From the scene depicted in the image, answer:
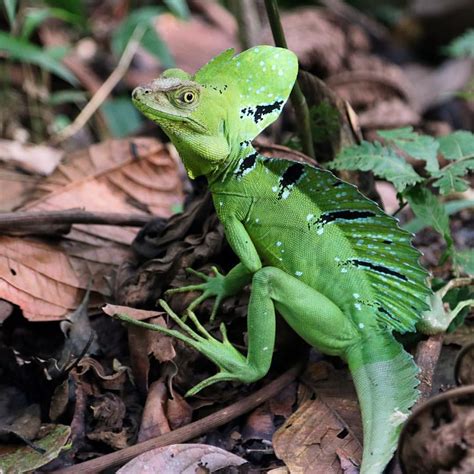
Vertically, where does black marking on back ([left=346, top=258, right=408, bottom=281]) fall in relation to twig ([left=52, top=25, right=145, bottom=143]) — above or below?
above

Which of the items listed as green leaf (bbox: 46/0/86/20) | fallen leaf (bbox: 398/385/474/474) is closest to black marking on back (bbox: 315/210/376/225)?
fallen leaf (bbox: 398/385/474/474)

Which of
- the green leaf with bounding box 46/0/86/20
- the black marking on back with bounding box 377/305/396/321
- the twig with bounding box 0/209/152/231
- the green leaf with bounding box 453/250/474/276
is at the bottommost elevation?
the green leaf with bounding box 46/0/86/20

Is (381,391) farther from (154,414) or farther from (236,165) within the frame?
(236,165)

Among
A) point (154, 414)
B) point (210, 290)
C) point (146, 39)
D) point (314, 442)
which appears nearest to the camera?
point (314, 442)

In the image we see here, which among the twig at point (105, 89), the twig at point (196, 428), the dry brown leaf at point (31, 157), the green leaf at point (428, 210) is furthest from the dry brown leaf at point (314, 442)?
the twig at point (105, 89)

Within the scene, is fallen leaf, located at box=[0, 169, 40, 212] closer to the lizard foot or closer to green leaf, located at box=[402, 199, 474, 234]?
the lizard foot

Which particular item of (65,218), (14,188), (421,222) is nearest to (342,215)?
(421,222)

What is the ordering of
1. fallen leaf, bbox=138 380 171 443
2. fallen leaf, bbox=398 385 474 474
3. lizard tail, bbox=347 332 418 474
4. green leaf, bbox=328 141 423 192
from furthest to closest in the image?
green leaf, bbox=328 141 423 192 → fallen leaf, bbox=138 380 171 443 → lizard tail, bbox=347 332 418 474 → fallen leaf, bbox=398 385 474 474
